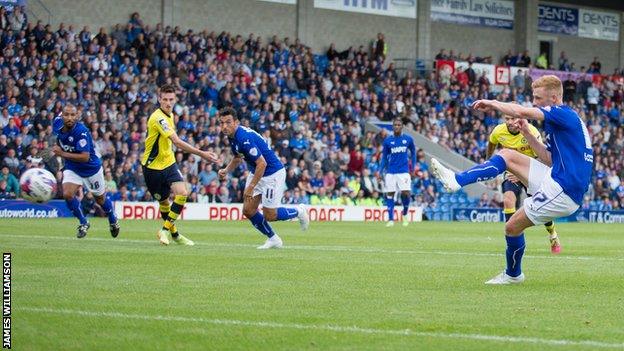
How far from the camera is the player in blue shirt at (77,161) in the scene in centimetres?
1947

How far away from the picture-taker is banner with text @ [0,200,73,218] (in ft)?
101

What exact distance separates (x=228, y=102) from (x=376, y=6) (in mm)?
15180

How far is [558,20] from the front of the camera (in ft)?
197

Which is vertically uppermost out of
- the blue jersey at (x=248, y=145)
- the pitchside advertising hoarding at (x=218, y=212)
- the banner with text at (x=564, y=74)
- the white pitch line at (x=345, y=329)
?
the banner with text at (x=564, y=74)

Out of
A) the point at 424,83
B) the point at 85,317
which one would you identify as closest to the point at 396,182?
the point at 424,83

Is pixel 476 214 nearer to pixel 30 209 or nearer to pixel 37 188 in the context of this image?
pixel 30 209

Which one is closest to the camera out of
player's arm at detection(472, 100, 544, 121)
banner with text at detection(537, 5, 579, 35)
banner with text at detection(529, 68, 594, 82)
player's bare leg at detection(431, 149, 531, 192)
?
player's arm at detection(472, 100, 544, 121)

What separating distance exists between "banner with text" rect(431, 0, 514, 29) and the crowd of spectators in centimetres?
A: 538

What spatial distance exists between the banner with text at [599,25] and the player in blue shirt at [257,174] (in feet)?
150

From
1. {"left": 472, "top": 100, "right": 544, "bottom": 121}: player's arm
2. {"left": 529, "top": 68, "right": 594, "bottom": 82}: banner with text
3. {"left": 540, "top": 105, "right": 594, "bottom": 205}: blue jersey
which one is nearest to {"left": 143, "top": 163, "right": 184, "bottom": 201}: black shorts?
{"left": 540, "top": 105, "right": 594, "bottom": 205}: blue jersey

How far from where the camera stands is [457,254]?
59.2 ft

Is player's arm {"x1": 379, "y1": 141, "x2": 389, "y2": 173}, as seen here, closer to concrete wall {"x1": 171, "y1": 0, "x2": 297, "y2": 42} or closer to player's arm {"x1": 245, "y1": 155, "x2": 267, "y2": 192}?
player's arm {"x1": 245, "y1": 155, "x2": 267, "y2": 192}

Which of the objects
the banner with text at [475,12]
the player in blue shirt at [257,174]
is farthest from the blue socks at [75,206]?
the banner with text at [475,12]

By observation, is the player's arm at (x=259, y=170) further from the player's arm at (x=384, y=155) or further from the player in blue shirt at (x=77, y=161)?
the player's arm at (x=384, y=155)
